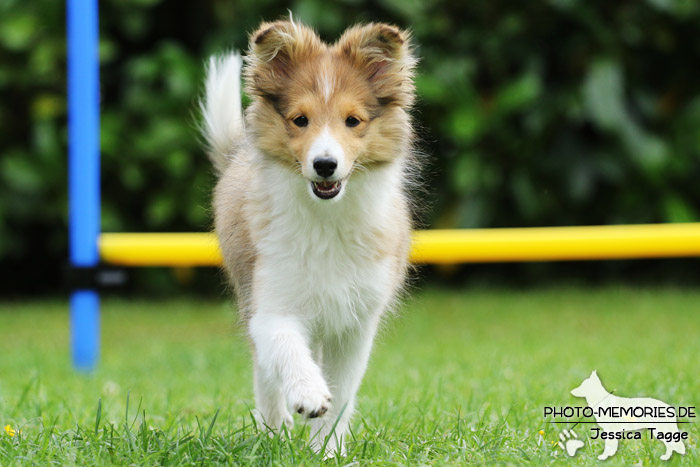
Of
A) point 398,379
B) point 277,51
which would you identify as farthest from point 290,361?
point 398,379

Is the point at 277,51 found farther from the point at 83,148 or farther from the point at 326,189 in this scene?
the point at 83,148

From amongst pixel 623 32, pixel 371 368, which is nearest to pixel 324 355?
pixel 371 368

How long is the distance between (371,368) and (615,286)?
4669 mm

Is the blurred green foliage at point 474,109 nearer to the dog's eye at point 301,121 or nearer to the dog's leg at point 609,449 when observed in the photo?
the dog's eye at point 301,121

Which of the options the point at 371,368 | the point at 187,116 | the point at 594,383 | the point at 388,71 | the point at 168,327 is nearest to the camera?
the point at 388,71

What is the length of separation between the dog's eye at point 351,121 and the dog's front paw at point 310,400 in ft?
3.24

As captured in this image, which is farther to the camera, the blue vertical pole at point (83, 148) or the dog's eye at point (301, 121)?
the blue vertical pole at point (83, 148)

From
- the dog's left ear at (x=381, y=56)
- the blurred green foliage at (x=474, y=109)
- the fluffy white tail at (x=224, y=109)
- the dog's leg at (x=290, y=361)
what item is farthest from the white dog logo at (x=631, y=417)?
the blurred green foliage at (x=474, y=109)

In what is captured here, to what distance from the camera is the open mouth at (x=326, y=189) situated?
11.4 ft

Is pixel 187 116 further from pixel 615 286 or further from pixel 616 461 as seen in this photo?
pixel 616 461

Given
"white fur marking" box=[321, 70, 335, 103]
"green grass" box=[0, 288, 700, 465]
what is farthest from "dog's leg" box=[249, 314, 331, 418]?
"white fur marking" box=[321, 70, 335, 103]

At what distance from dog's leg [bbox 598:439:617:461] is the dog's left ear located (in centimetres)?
155

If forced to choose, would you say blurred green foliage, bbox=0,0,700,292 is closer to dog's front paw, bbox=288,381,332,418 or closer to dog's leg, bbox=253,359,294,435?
dog's leg, bbox=253,359,294,435

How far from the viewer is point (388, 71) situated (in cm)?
374
